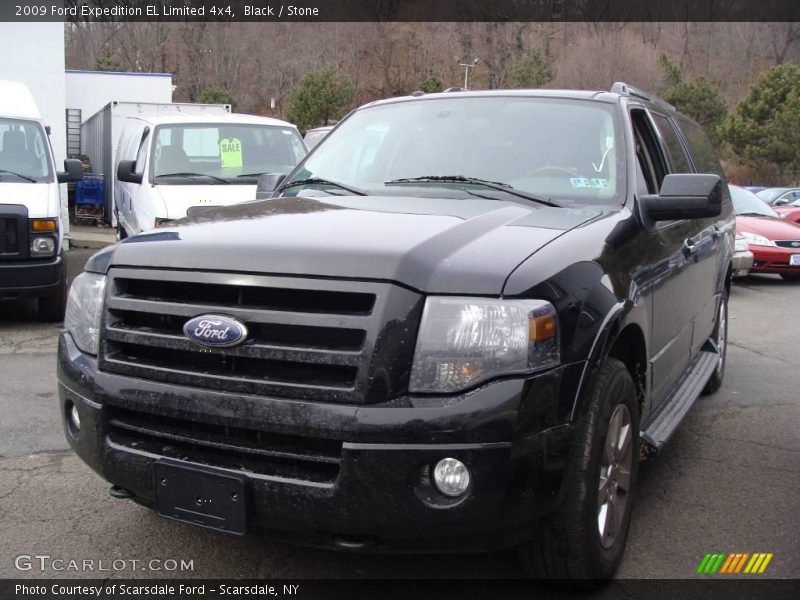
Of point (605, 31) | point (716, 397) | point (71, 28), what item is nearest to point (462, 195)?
point (716, 397)

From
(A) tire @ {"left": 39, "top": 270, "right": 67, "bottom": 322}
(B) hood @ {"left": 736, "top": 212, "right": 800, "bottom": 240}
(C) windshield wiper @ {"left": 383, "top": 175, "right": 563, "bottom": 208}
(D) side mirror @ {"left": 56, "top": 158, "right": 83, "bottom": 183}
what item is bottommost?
(A) tire @ {"left": 39, "top": 270, "right": 67, "bottom": 322}

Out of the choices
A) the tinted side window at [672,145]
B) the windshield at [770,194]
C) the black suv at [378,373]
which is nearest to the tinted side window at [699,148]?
the tinted side window at [672,145]

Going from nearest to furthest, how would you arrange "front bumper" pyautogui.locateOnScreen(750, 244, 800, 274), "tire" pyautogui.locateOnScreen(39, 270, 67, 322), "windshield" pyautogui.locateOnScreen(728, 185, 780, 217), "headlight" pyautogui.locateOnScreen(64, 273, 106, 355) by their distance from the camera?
"headlight" pyautogui.locateOnScreen(64, 273, 106, 355), "tire" pyautogui.locateOnScreen(39, 270, 67, 322), "front bumper" pyautogui.locateOnScreen(750, 244, 800, 274), "windshield" pyautogui.locateOnScreen(728, 185, 780, 217)

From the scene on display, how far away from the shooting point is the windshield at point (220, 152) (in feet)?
28.7

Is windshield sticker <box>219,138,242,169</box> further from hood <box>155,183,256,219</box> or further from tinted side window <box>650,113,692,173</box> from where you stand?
tinted side window <box>650,113,692,173</box>

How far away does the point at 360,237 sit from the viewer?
106 inches

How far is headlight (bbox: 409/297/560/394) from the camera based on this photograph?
2400 mm

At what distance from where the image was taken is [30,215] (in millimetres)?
7562

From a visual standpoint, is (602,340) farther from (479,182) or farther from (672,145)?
(672,145)

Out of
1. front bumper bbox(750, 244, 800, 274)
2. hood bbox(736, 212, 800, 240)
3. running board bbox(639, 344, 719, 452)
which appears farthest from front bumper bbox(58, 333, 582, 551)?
hood bbox(736, 212, 800, 240)

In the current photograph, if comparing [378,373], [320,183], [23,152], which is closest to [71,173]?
[23,152]

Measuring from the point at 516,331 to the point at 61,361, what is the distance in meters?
1.73

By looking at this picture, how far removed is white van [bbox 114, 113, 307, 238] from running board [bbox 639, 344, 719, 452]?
5.00 metres

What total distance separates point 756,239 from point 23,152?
394 inches
